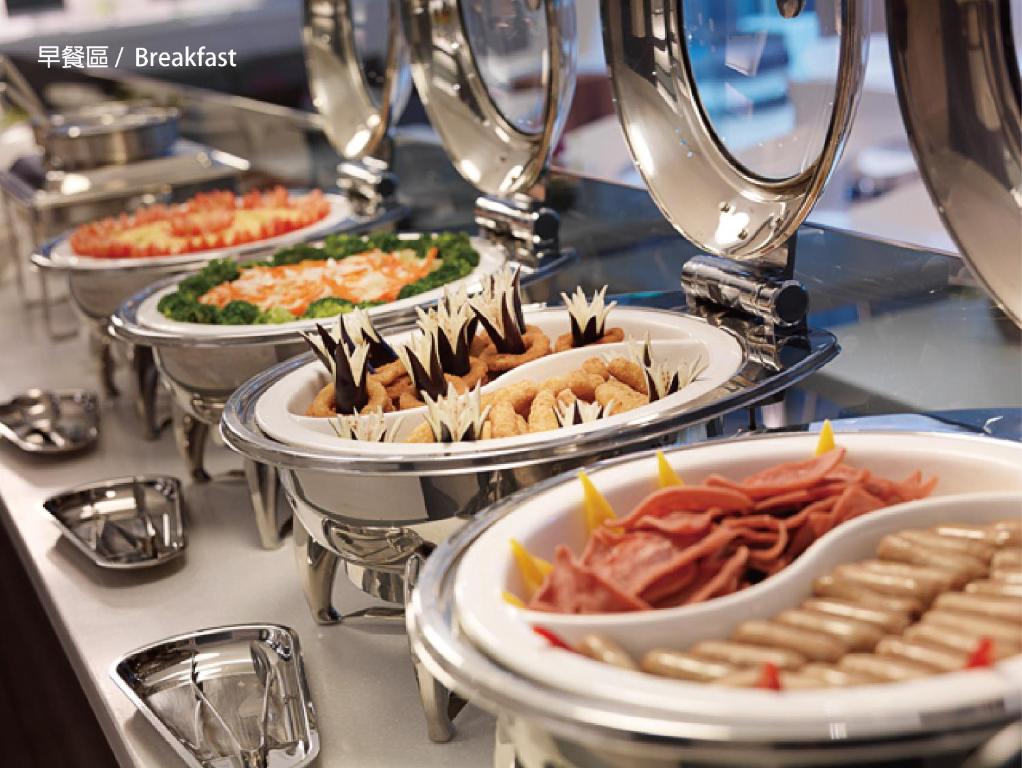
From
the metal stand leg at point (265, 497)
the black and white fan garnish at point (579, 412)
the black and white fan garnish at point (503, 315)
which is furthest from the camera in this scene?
the metal stand leg at point (265, 497)

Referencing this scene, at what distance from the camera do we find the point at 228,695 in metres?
1.07

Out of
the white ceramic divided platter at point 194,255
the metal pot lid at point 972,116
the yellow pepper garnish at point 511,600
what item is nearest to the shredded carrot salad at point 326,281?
the white ceramic divided platter at point 194,255

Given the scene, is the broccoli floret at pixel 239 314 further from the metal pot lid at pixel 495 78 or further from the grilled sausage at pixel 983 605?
the grilled sausage at pixel 983 605

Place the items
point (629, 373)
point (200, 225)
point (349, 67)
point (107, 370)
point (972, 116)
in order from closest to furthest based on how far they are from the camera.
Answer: point (972, 116), point (629, 373), point (200, 225), point (107, 370), point (349, 67)

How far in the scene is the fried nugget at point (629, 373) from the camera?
3.54 feet

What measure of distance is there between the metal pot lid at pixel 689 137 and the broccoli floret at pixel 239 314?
47cm

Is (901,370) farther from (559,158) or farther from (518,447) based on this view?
(559,158)

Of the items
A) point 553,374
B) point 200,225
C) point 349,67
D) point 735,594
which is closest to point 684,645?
point 735,594

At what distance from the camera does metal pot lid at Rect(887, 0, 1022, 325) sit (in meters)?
0.86

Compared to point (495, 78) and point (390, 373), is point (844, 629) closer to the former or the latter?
point (390, 373)

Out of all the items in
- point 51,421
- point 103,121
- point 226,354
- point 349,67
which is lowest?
point 51,421

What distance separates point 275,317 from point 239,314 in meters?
0.04

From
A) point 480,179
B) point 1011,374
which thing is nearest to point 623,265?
point 480,179

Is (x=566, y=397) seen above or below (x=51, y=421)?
above
